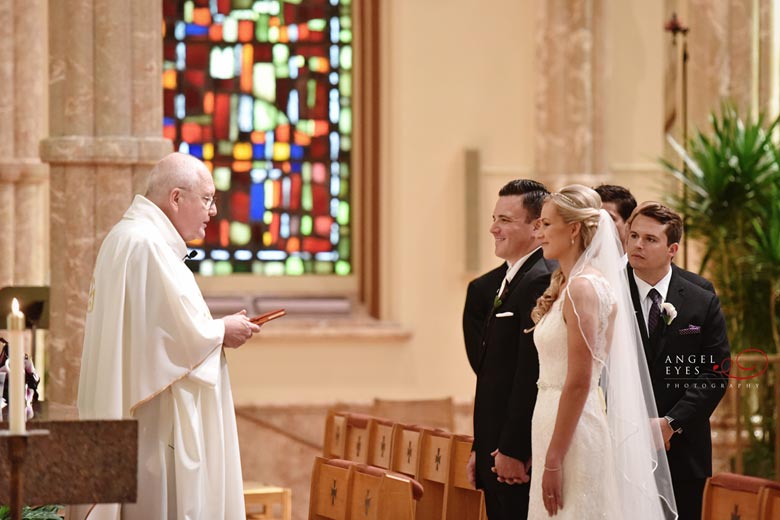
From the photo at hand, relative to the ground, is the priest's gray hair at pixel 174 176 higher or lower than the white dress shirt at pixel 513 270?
higher

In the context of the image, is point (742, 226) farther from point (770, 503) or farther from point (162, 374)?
point (162, 374)

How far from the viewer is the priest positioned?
4.77m

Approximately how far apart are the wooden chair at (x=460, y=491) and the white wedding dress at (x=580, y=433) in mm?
1567

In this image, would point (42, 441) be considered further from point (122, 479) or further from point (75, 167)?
point (75, 167)

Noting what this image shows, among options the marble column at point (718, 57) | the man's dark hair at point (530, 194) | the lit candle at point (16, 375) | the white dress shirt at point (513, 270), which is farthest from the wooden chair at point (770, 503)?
the marble column at point (718, 57)

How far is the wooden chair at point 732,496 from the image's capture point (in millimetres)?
4652

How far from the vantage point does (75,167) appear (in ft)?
22.0

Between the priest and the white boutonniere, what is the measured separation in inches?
59.2

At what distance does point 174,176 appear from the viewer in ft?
16.3

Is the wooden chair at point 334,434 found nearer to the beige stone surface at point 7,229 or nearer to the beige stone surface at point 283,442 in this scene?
the beige stone surface at point 283,442

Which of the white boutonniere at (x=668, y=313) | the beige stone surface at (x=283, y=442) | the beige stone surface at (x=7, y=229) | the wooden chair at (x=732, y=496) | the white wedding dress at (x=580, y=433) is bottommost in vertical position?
the beige stone surface at (x=283, y=442)

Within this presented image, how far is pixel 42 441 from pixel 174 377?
4.06ft

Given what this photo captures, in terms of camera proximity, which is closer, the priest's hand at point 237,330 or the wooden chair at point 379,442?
the priest's hand at point 237,330

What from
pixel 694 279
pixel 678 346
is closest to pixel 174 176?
pixel 678 346
